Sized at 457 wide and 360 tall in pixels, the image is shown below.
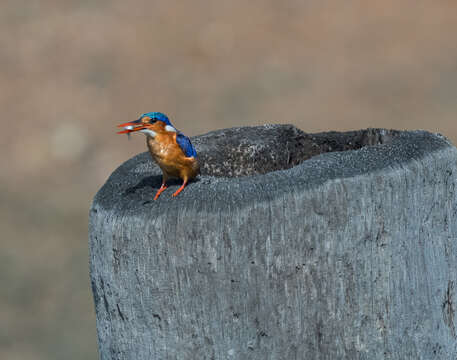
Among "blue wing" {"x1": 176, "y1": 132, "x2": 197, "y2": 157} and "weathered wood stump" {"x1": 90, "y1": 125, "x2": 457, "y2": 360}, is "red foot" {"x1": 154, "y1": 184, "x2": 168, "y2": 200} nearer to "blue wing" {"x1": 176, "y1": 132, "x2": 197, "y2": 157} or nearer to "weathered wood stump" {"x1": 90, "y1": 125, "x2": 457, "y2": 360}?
"weathered wood stump" {"x1": 90, "y1": 125, "x2": 457, "y2": 360}

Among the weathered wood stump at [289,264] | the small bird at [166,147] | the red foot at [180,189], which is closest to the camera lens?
the weathered wood stump at [289,264]

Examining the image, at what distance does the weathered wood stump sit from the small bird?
0.35ft

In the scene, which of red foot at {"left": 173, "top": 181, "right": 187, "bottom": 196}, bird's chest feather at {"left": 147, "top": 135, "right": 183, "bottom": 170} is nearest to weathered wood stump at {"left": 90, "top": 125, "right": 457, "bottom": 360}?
red foot at {"left": 173, "top": 181, "right": 187, "bottom": 196}

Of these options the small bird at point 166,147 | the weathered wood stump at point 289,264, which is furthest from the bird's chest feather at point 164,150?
the weathered wood stump at point 289,264

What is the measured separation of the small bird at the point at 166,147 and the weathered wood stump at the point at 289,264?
108mm

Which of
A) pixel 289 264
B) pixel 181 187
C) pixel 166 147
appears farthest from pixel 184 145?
pixel 289 264

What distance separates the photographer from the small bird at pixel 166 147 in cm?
209

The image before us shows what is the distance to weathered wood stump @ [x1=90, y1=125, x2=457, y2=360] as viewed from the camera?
5.82ft

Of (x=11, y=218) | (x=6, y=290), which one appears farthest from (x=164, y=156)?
(x=11, y=218)

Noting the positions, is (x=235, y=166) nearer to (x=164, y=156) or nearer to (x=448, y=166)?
(x=164, y=156)

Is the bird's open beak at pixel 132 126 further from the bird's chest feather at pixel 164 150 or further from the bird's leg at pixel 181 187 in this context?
the bird's leg at pixel 181 187

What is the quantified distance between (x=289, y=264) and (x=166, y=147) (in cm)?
58

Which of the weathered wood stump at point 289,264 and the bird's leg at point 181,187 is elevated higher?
the bird's leg at point 181,187

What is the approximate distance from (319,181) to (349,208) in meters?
0.11
